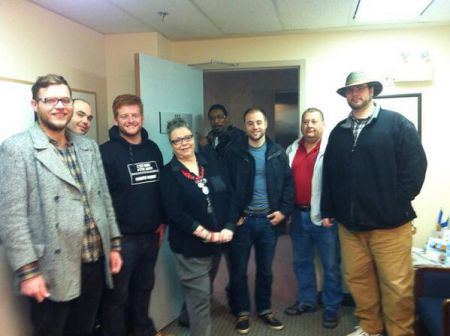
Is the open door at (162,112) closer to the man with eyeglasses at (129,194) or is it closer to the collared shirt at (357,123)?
the man with eyeglasses at (129,194)

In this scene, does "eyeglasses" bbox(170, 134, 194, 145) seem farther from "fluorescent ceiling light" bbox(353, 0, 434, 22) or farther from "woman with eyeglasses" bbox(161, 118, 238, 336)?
"fluorescent ceiling light" bbox(353, 0, 434, 22)

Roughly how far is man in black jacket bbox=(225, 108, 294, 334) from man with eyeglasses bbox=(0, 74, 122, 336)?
0.92 metres

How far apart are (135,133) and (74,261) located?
29.8 inches

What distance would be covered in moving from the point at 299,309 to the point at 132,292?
1.24 m

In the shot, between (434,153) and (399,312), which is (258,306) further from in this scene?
(434,153)

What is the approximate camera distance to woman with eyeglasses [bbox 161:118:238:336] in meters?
2.01

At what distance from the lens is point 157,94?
8.61ft

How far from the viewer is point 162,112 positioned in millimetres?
2668

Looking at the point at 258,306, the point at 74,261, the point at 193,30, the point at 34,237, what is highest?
the point at 193,30

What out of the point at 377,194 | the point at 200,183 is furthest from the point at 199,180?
the point at 377,194

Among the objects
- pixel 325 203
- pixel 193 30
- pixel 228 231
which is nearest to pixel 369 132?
pixel 325 203

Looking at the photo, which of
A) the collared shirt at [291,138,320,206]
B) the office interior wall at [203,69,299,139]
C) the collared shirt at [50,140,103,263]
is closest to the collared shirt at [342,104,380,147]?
the collared shirt at [291,138,320,206]

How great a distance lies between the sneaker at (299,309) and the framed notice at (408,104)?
153 centimetres

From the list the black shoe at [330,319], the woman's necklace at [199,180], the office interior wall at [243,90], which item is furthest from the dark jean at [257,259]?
the office interior wall at [243,90]
